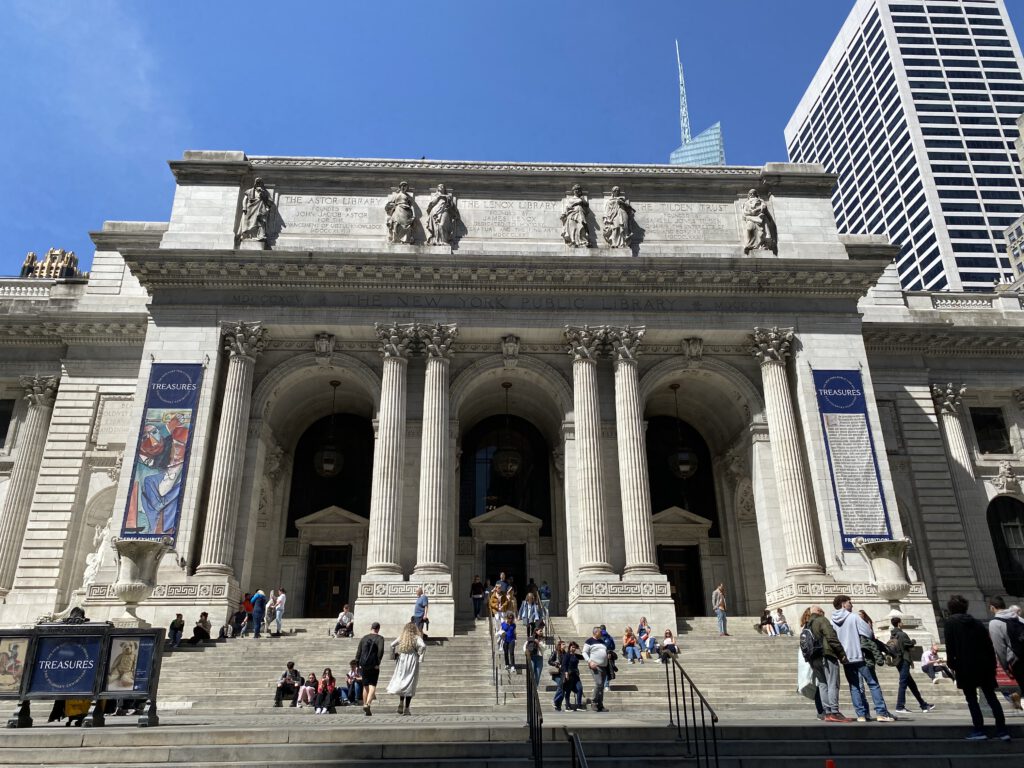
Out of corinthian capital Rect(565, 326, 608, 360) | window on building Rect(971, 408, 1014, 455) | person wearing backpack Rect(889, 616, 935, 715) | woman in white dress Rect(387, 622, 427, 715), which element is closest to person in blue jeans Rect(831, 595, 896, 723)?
person wearing backpack Rect(889, 616, 935, 715)

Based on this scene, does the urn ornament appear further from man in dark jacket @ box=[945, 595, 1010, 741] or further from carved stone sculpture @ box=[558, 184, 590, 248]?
man in dark jacket @ box=[945, 595, 1010, 741]

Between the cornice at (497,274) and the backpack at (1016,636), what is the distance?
19.6 metres

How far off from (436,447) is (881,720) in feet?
55.6

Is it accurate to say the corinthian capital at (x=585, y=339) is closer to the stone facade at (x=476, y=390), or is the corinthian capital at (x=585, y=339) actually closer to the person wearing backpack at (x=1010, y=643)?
the stone facade at (x=476, y=390)

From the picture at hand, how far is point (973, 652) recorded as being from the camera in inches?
416

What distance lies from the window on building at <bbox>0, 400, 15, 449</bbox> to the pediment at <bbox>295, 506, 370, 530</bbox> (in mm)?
13479

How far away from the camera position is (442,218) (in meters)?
30.0

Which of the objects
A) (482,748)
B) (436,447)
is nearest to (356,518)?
(436,447)

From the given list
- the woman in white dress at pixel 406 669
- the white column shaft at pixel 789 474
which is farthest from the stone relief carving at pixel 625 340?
the woman in white dress at pixel 406 669

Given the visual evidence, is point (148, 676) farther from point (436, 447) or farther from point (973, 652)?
point (436, 447)

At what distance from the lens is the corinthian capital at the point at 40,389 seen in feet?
107

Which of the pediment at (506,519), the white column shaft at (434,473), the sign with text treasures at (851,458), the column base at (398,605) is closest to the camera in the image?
the column base at (398,605)

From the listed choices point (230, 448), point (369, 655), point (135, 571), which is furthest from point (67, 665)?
point (230, 448)

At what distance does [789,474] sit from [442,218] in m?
15.8
